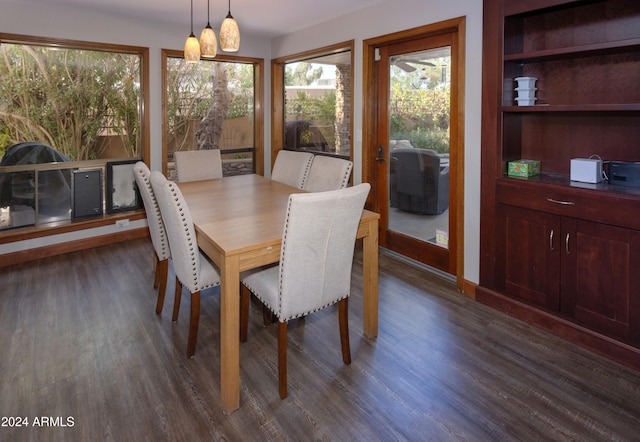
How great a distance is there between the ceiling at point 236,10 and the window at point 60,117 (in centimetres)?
36

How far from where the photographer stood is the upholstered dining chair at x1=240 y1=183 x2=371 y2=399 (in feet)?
5.74

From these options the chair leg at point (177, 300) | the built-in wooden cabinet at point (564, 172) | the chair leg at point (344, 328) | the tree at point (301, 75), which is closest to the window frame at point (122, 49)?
the tree at point (301, 75)

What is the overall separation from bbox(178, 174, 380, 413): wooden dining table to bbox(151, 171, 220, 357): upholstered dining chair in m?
0.07

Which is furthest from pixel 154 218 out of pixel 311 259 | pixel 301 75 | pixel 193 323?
pixel 301 75

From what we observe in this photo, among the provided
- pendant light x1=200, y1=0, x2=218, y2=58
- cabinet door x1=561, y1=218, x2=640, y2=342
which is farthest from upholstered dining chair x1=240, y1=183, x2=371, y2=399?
pendant light x1=200, y1=0, x2=218, y2=58

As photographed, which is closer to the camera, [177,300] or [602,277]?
[602,277]

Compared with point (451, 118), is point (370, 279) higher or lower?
lower

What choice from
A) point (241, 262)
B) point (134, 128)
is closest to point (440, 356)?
point (241, 262)

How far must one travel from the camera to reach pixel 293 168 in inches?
144

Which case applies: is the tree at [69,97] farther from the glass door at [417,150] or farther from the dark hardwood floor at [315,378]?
the glass door at [417,150]

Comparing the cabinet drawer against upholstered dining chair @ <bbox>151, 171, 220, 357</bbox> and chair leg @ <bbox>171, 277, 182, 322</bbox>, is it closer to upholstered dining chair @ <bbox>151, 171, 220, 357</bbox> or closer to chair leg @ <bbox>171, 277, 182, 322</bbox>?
upholstered dining chair @ <bbox>151, 171, 220, 357</bbox>

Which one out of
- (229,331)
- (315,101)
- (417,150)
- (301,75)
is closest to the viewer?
(229,331)

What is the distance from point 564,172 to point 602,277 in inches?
30.0

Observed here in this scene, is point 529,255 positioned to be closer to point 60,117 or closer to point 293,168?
point 293,168
